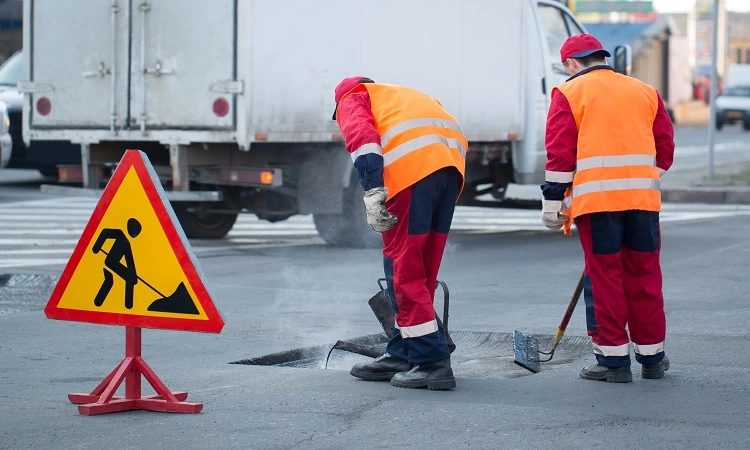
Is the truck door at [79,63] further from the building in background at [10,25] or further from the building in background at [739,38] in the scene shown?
the building in background at [739,38]

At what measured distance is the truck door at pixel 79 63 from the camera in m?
12.1

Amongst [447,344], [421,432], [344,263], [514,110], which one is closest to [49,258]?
[344,263]

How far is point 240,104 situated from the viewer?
1154cm

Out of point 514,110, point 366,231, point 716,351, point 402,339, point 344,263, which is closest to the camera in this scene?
point 402,339

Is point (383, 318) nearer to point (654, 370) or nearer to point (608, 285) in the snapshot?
point (608, 285)

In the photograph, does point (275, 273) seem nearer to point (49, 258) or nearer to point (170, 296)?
point (49, 258)

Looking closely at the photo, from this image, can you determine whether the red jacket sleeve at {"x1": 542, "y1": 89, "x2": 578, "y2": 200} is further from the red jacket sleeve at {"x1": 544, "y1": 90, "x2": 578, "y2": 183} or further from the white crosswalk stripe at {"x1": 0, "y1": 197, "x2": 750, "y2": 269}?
the white crosswalk stripe at {"x1": 0, "y1": 197, "x2": 750, "y2": 269}

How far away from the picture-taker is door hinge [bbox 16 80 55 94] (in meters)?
12.5

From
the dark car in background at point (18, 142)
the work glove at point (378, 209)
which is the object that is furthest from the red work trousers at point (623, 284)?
the dark car in background at point (18, 142)

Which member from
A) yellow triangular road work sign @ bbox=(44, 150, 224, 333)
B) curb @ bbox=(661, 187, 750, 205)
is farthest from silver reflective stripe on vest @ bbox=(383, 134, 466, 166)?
curb @ bbox=(661, 187, 750, 205)

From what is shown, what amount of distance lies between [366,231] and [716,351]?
5.88 metres

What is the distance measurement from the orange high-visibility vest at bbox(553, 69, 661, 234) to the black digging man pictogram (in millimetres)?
2115

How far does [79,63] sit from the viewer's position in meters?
12.3

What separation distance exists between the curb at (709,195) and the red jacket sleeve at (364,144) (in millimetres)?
13758
